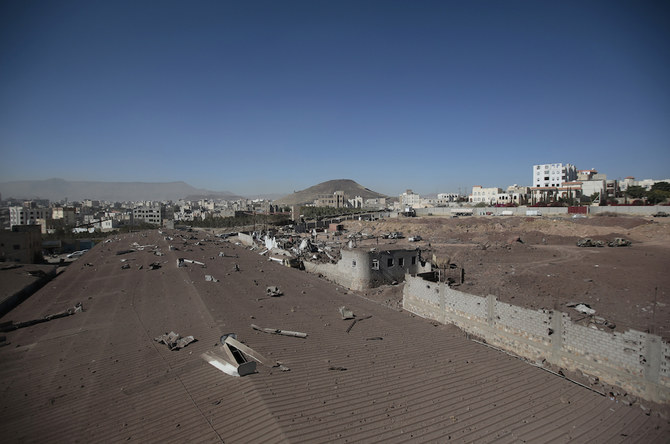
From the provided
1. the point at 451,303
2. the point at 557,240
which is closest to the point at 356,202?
the point at 557,240

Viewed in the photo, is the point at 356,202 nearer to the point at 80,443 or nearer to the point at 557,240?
the point at 557,240

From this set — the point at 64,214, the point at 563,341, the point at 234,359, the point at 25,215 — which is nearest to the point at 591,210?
the point at 563,341

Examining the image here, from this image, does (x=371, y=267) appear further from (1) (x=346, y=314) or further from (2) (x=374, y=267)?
(1) (x=346, y=314)

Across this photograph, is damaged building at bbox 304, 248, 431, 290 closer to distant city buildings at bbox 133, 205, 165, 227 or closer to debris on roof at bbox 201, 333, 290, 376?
debris on roof at bbox 201, 333, 290, 376

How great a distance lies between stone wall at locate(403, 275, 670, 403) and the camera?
8516mm

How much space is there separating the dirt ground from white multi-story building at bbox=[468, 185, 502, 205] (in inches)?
2093

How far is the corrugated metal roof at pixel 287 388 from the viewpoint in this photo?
643 cm

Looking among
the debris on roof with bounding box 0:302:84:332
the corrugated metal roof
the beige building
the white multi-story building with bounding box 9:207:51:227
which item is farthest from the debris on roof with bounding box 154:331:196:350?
the white multi-story building with bounding box 9:207:51:227

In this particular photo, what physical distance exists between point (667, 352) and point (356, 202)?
14498cm

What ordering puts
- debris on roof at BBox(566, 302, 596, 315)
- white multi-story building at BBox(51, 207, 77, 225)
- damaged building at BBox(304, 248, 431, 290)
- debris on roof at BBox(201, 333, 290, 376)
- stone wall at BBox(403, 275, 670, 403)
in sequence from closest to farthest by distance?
debris on roof at BBox(201, 333, 290, 376) < stone wall at BBox(403, 275, 670, 403) < debris on roof at BBox(566, 302, 596, 315) < damaged building at BBox(304, 248, 431, 290) < white multi-story building at BBox(51, 207, 77, 225)

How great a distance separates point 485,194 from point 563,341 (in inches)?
3781

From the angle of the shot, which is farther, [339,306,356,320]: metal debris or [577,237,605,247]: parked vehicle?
[577,237,605,247]: parked vehicle

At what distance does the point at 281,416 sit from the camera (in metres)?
6.46

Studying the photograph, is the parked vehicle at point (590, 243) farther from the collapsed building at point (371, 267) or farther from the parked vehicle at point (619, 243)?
the collapsed building at point (371, 267)
